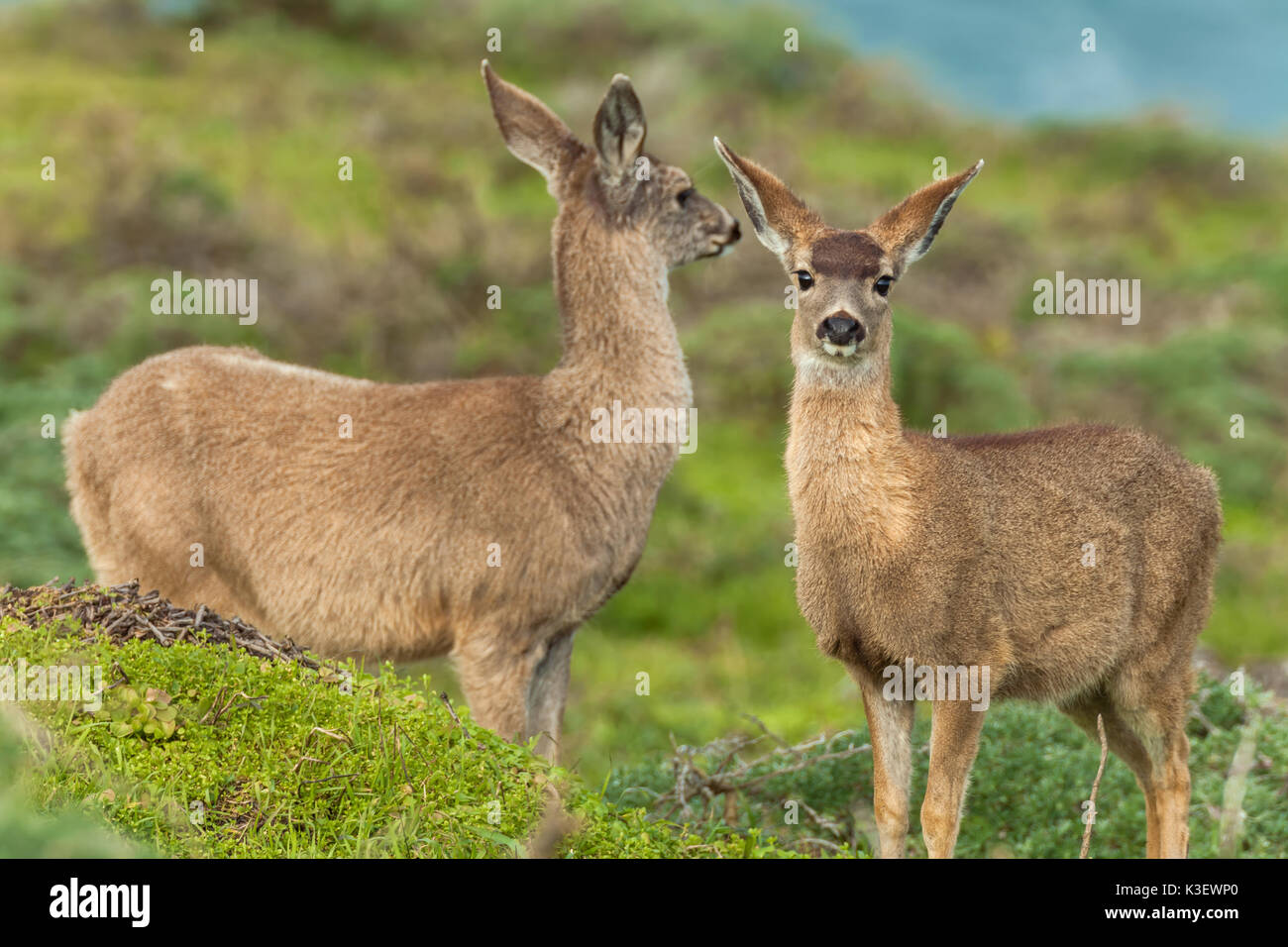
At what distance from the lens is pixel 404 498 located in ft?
26.8

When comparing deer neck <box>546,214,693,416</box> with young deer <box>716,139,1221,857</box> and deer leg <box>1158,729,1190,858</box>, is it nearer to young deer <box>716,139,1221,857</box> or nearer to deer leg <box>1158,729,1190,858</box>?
young deer <box>716,139,1221,857</box>

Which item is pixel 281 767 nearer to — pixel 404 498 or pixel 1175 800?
pixel 404 498

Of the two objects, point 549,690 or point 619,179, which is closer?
point 549,690

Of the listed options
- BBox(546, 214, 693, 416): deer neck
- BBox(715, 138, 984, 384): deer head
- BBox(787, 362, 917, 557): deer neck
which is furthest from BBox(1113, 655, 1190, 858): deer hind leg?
BBox(546, 214, 693, 416): deer neck

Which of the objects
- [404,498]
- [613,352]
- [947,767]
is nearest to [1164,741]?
[947,767]

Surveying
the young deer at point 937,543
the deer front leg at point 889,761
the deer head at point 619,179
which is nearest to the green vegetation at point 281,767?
the deer front leg at point 889,761

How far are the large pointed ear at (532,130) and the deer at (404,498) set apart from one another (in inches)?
13.7

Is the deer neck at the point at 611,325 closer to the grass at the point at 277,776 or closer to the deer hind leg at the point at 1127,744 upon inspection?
the grass at the point at 277,776

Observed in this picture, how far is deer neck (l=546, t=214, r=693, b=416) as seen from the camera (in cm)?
859

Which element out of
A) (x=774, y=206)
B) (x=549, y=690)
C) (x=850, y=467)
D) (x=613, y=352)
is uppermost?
(x=774, y=206)

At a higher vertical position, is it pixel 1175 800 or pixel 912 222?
pixel 912 222

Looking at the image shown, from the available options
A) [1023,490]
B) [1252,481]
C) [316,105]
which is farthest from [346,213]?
[1023,490]

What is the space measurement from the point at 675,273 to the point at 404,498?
15586 mm

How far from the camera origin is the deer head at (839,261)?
6793 millimetres
